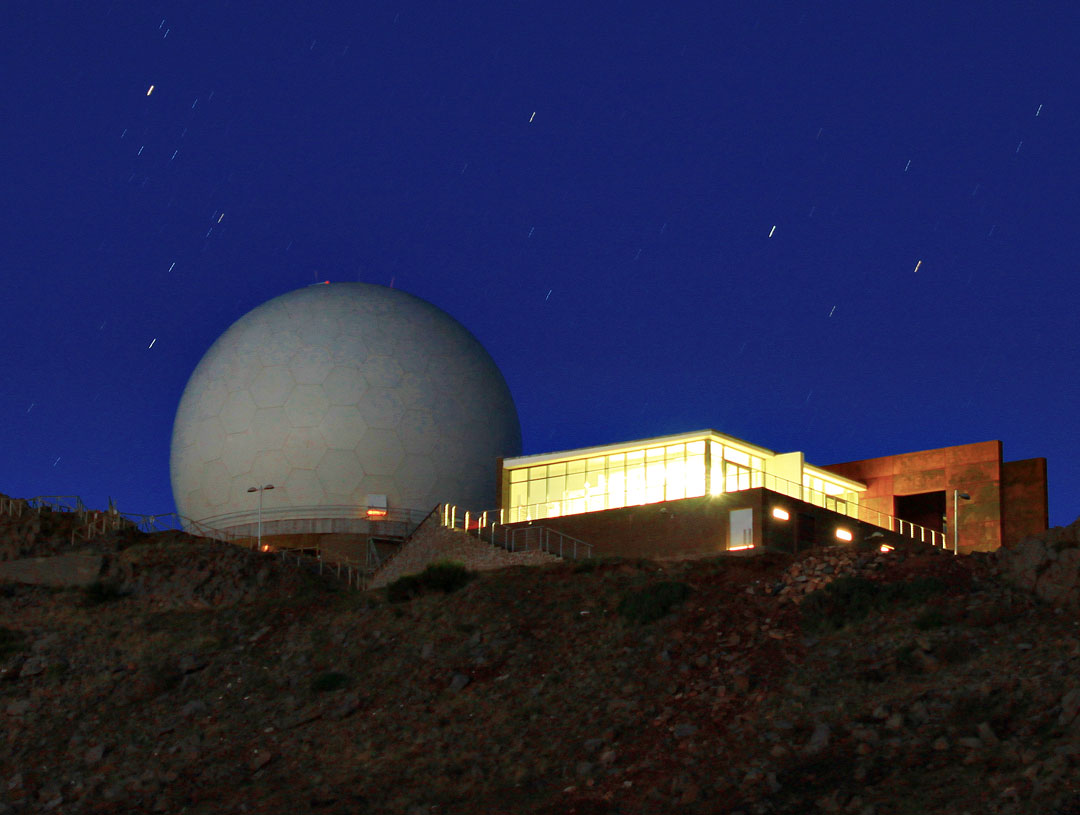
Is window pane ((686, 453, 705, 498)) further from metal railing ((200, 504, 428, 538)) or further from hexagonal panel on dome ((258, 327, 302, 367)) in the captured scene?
hexagonal panel on dome ((258, 327, 302, 367))

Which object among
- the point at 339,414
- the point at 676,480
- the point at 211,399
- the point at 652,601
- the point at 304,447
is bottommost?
the point at 652,601

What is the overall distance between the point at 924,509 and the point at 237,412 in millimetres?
28808

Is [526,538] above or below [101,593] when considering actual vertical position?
above

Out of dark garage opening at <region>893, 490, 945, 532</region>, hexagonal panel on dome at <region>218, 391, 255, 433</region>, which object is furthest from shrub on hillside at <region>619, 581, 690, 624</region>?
hexagonal panel on dome at <region>218, 391, 255, 433</region>

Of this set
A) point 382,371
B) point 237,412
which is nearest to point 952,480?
point 382,371

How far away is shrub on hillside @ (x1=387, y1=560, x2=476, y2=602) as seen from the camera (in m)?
33.0

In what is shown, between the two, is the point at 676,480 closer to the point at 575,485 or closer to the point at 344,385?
the point at 575,485

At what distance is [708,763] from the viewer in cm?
1969

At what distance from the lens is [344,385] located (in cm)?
5188

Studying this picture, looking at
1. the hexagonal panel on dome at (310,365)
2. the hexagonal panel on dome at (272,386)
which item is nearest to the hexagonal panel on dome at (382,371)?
the hexagonal panel on dome at (310,365)

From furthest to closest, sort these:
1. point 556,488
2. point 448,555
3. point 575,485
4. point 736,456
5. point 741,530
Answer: point 556,488 → point 575,485 → point 736,456 → point 448,555 → point 741,530

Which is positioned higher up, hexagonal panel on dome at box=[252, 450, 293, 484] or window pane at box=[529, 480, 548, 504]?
hexagonal panel on dome at box=[252, 450, 293, 484]

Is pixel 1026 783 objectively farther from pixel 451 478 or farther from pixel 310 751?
Result: pixel 451 478

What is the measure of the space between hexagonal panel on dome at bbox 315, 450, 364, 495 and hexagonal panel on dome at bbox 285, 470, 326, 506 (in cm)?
26
